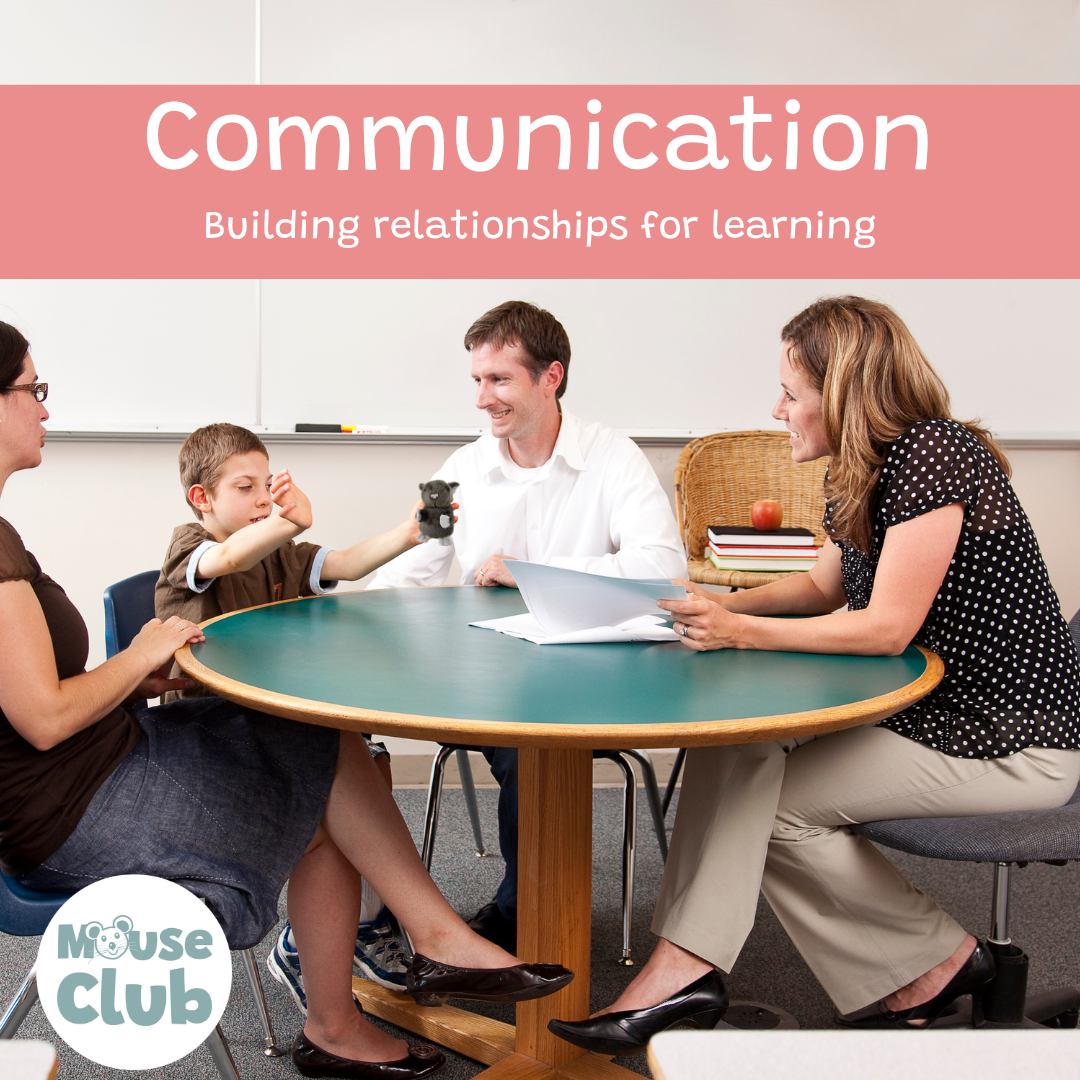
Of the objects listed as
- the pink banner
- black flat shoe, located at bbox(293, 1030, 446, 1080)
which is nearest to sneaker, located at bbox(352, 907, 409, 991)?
black flat shoe, located at bbox(293, 1030, 446, 1080)

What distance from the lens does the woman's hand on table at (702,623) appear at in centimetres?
142

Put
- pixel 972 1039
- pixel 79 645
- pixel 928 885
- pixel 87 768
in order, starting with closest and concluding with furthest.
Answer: pixel 972 1039, pixel 87 768, pixel 79 645, pixel 928 885

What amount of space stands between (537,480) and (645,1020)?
1.32 m

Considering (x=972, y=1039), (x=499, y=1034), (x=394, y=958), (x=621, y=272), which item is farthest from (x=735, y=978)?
(x=621, y=272)

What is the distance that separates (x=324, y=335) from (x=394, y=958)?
5.94 feet

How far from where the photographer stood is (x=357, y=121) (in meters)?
2.93

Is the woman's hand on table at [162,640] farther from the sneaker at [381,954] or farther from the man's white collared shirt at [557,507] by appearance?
the man's white collared shirt at [557,507]

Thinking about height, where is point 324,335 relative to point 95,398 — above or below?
above

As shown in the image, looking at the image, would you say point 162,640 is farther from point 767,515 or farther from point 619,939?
point 767,515

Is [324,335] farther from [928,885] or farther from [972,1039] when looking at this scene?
[972,1039]

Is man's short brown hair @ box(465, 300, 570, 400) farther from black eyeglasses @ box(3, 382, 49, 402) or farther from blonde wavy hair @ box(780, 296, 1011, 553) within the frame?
black eyeglasses @ box(3, 382, 49, 402)

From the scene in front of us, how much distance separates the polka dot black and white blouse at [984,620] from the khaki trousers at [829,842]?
4 cm

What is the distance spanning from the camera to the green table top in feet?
3.56

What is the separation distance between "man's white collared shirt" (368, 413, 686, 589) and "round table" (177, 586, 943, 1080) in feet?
1.88
